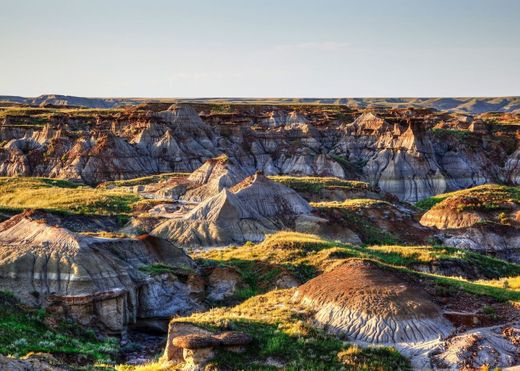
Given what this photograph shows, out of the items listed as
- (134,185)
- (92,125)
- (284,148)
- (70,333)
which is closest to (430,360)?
(70,333)

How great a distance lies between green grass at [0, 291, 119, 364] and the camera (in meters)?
23.2

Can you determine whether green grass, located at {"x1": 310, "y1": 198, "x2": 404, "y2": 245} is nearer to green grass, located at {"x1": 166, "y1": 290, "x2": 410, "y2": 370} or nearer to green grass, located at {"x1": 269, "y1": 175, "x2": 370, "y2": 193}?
green grass, located at {"x1": 269, "y1": 175, "x2": 370, "y2": 193}

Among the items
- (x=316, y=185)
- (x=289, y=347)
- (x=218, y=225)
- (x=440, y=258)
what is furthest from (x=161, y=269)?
(x=316, y=185)

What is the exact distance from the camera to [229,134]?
386 feet

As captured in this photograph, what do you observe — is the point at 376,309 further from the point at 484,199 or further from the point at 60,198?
the point at 60,198

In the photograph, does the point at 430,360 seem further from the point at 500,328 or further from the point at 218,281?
the point at 218,281

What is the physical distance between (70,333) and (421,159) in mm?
83767

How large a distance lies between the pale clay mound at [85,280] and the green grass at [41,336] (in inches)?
36.5

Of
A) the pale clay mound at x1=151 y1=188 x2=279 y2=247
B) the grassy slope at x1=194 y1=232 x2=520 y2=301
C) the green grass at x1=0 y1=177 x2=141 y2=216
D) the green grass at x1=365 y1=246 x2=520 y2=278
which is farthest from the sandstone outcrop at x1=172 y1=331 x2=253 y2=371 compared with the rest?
the green grass at x1=0 y1=177 x2=141 y2=216

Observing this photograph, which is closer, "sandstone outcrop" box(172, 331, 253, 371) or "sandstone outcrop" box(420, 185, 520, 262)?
"sandstone outcrop" box(172, 331, 253, 371)

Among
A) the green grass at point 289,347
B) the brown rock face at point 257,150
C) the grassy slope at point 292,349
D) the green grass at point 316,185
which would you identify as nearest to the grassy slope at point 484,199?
the green grass at point 316,185

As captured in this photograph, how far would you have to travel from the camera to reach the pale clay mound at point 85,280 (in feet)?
92.8

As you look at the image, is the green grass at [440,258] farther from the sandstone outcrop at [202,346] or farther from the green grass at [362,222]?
the sandstone outcrop at [202,346]

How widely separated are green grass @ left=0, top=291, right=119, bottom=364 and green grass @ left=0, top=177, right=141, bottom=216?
1122 inches
